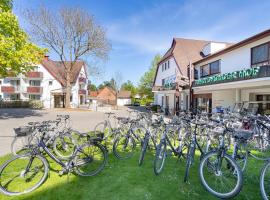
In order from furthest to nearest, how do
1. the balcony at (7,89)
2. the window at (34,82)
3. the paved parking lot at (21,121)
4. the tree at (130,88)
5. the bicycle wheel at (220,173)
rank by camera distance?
1. the tree at (130,88)
2. the window at (34,82)
3. the balcony at (7,89)
4. the paved parking lot at (21,121)
5. the bicycle wheel at (220,173)

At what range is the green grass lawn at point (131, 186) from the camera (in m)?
3.19

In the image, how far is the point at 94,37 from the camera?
2327 centimetres

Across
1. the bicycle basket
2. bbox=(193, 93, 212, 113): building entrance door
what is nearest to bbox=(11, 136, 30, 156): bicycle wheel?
the bicycle basket

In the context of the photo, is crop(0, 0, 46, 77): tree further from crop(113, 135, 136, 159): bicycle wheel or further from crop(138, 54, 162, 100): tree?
crop(138, 54, 162, 100): tree

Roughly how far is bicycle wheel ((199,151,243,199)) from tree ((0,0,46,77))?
12.1 metres

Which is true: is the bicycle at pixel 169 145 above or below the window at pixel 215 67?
below

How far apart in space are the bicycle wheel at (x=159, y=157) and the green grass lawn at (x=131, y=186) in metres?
0.11

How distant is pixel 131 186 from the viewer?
3535 mm

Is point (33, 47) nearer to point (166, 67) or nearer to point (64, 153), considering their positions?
point (64, 153)

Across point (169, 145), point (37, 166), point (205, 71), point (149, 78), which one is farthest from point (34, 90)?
point (169, 145)

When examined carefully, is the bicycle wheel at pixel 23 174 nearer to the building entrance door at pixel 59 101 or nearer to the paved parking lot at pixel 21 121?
the paved parking lot at pixel 21 121

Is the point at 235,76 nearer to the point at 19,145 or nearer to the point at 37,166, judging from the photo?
the point at 37,166

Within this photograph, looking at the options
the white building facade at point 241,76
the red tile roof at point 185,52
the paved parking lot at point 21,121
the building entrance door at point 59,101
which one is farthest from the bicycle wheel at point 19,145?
Answer: the building entrance door at point 59,101

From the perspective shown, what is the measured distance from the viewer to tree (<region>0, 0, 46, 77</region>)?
11.3m
